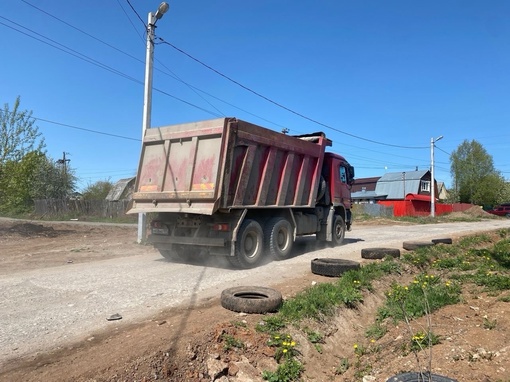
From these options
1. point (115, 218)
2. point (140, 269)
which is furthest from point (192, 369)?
point (115, 218)

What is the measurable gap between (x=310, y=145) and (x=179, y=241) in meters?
4.71

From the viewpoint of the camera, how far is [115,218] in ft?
102

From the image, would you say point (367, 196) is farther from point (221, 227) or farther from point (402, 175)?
point (221, 227)

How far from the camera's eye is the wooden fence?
32.3 m

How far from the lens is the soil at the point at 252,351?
3.46m

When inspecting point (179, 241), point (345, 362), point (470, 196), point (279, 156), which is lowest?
point (345, 362)

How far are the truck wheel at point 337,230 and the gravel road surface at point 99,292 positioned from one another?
2595mm

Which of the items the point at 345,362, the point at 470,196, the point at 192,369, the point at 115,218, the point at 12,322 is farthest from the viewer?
the point at 470,196

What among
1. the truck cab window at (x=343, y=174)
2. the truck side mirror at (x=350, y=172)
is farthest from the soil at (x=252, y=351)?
the truck side mirror at (x=350, y=172)

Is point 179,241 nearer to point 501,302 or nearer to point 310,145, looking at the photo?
point 310,145

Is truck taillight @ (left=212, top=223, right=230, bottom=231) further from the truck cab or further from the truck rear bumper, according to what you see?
the truck cab

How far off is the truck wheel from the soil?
6946 mm

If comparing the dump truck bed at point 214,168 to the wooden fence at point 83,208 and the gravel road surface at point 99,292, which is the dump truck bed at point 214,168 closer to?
A: the gravel road surface at point 99,292

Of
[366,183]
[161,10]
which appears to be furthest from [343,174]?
[366,183]
